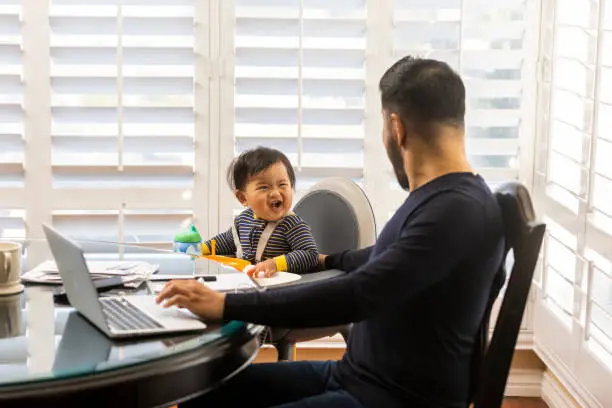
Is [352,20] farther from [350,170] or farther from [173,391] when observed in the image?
[173,391]

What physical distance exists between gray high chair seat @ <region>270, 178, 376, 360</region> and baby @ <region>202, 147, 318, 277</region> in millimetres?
90

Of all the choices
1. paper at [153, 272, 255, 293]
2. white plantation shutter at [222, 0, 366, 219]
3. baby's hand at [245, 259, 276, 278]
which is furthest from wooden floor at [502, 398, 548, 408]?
paper at [153, 272, 255, 293]

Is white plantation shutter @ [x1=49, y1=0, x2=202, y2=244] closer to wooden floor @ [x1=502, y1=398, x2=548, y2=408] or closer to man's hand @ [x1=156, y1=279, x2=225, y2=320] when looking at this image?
wooden floor @ [x1=502, y1=398, x2=548, y2=408]

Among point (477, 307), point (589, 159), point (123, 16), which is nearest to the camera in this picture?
point (477, 307)

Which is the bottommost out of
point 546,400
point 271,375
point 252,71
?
point 546,400

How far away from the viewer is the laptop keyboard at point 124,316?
183 centimetres

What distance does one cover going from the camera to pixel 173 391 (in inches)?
66.6

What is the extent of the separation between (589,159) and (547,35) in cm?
68

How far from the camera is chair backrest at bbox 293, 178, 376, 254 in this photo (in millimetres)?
2795

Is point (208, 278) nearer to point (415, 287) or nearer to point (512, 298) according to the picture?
point (415, 287)

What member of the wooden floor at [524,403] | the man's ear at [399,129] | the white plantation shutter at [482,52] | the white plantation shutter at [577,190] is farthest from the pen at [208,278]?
the wooden floor at [524,403]

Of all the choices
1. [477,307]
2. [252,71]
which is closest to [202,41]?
[252,71]

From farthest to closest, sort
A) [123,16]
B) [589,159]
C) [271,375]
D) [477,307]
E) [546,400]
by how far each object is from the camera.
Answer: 1. [546,400]
2. [123,16]
3. [589,159]
4. [271,375]
5. [477,307]

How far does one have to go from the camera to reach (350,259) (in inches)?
95.3
